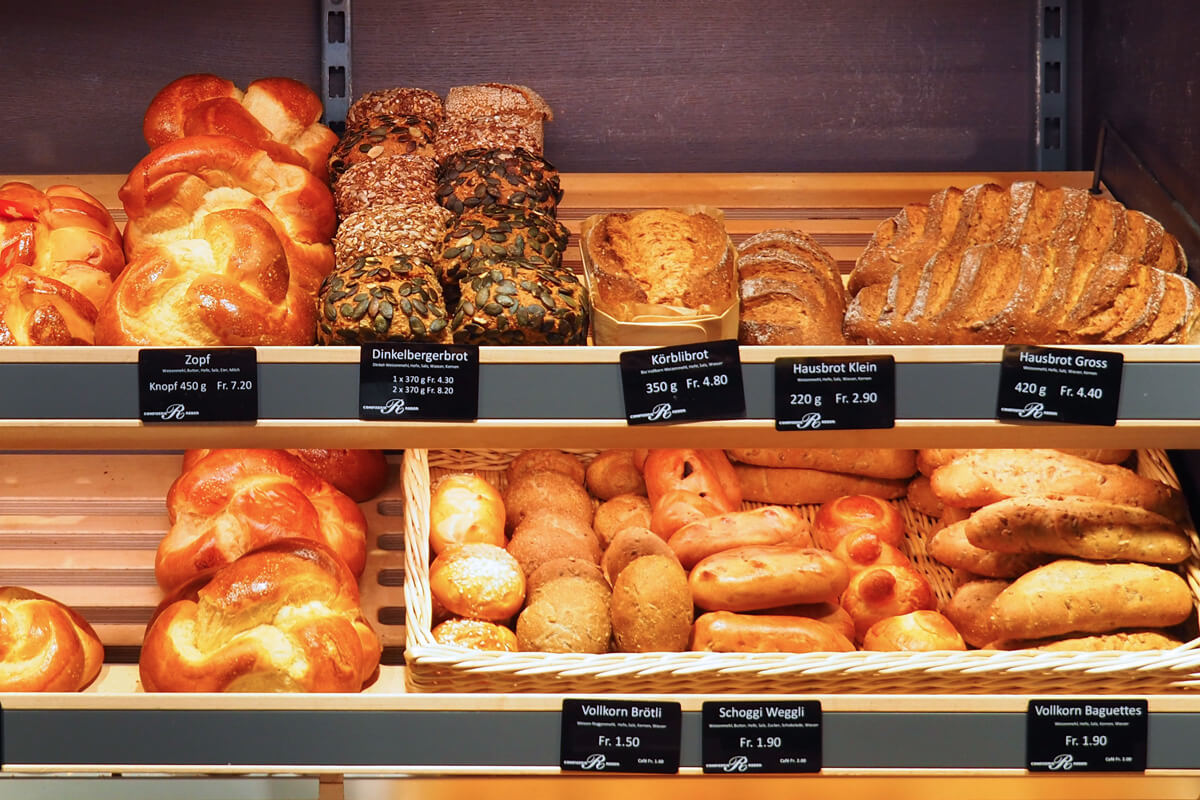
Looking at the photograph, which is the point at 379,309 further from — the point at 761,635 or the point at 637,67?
the point at 637,67

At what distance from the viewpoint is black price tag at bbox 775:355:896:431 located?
1.28 metres

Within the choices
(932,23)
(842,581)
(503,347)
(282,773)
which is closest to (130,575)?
(282,773)

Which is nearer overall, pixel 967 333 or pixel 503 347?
pixel 503 347

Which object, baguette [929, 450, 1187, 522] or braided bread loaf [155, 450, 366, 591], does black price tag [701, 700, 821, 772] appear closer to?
baguette [929, 450, 1187, 522]

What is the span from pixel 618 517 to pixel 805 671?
0.47 m

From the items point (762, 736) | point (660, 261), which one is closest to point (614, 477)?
point (660, 261)

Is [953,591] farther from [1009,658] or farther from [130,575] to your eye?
[130,575]

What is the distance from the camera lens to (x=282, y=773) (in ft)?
4.61

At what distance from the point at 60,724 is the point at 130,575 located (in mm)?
394

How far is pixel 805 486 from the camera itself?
1.93 meters

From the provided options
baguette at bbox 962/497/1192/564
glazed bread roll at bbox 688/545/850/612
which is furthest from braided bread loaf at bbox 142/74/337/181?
baguette at bbox 962/497/1192/564

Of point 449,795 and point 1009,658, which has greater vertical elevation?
point 1009,658

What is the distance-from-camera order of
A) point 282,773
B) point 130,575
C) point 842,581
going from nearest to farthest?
point 282,773 → point 842,581 → point 130,575

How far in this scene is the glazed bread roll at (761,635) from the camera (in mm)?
1563
